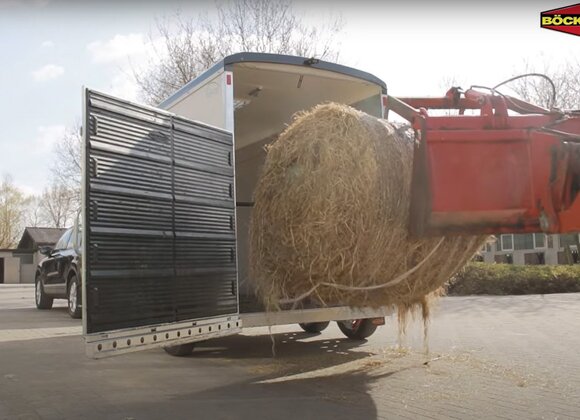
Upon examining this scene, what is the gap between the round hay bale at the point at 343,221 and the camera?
4.78 meters

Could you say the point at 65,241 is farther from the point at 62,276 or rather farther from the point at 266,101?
the point at 266,101

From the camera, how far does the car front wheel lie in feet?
36.8

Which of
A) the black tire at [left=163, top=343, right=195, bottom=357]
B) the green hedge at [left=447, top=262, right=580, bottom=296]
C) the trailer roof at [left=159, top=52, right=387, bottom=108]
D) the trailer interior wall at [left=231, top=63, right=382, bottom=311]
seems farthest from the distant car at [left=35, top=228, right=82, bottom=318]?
the green hedge at [left=447, top=262, right=580, bottom=296]

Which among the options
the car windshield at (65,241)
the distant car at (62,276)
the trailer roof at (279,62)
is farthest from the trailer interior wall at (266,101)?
the car windshield at (65,241)

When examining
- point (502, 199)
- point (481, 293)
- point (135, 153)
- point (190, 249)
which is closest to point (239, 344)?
point (190, 249)

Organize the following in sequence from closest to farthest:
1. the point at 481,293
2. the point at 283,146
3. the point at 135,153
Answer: the point at 135,153
the point at 283,146
the point at 481,293

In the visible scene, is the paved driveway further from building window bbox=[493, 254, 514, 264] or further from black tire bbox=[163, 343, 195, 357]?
building window bbox=[493, 254, 514, 264]

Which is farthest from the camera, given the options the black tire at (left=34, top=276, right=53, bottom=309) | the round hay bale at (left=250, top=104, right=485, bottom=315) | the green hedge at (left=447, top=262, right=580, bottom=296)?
the green hedge at (left=447, top=262, right=580, bottom=296)

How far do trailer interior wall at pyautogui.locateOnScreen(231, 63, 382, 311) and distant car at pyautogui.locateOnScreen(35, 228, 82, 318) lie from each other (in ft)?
14.6

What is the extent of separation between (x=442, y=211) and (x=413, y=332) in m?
5.27

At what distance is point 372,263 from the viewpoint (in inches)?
192

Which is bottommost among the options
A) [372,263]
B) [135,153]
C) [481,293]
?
[481,293]

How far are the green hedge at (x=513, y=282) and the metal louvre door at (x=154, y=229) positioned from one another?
13667 millimetres

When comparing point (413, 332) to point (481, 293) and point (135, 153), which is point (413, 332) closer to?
point (135, 153)
